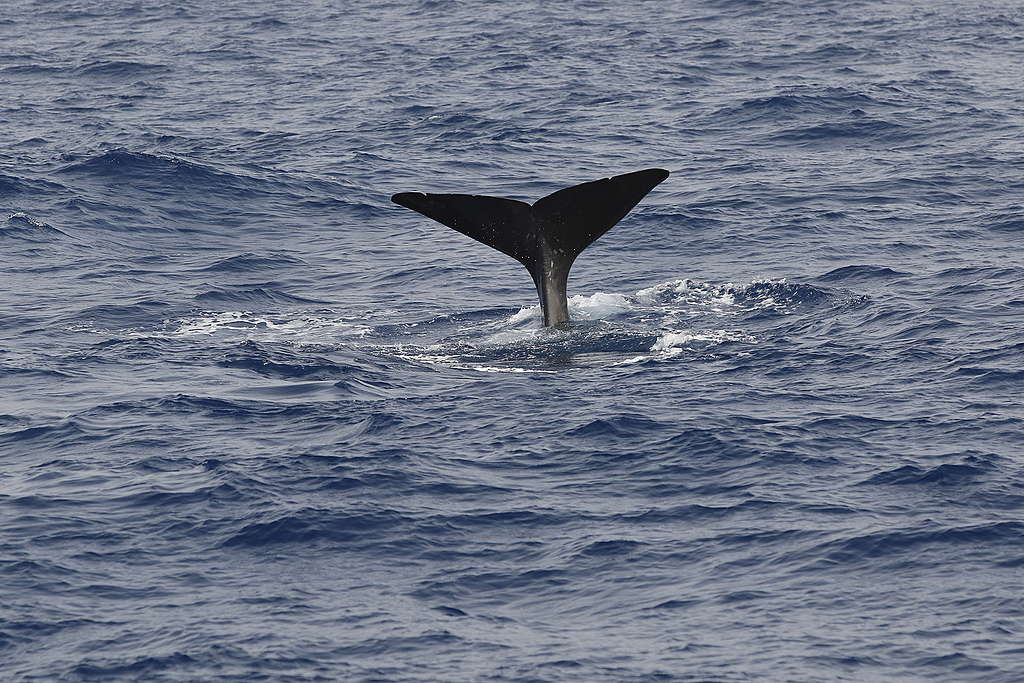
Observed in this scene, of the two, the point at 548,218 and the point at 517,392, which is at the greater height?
the point at 548,218

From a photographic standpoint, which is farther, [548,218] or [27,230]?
[27,230]

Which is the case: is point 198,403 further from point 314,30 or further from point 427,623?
point 314,30

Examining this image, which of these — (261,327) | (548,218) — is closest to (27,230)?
(261,327)

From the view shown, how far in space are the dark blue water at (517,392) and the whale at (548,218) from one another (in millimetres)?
982

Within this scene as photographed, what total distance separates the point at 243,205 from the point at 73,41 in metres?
23.6

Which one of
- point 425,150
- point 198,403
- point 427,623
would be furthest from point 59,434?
point 425,150

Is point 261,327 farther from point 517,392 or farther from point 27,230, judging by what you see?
point 27,230

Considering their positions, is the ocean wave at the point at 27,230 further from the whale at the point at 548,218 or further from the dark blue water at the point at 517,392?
the whale at the point at 548,218

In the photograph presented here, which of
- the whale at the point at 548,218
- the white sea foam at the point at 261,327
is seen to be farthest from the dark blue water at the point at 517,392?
the whale at the point at 548,218

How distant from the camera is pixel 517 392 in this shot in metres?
19.9

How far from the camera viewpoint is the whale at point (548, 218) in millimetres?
20484

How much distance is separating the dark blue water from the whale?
3.22ft

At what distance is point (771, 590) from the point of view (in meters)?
14.4

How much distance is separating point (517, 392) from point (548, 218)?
8.43ft
